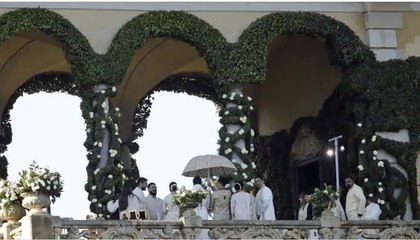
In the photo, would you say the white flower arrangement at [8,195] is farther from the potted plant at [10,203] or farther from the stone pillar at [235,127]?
the stone pillar at [235,127]

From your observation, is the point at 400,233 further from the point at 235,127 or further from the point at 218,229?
the point at 235,127

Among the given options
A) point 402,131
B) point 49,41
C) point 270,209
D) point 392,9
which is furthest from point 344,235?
point 49,41

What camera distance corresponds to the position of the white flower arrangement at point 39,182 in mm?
24453

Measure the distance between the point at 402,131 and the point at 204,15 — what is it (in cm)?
494

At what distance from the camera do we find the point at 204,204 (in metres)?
26.1

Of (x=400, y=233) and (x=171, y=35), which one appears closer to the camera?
(x=400, y=233)

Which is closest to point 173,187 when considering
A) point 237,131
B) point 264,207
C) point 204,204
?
point 204,204

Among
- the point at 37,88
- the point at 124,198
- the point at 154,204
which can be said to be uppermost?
the point at 37,88

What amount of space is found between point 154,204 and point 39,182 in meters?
2.93

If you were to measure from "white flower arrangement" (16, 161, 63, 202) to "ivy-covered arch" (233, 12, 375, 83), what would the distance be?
6341mm

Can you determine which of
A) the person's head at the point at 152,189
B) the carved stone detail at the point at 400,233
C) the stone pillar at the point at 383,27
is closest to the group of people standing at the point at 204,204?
the person's head at the point at 152,189

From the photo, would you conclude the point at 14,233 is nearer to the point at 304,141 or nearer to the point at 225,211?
the point at 225,211

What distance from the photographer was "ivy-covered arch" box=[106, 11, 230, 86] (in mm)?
29672

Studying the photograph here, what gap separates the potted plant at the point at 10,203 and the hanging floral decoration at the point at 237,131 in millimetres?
5814
